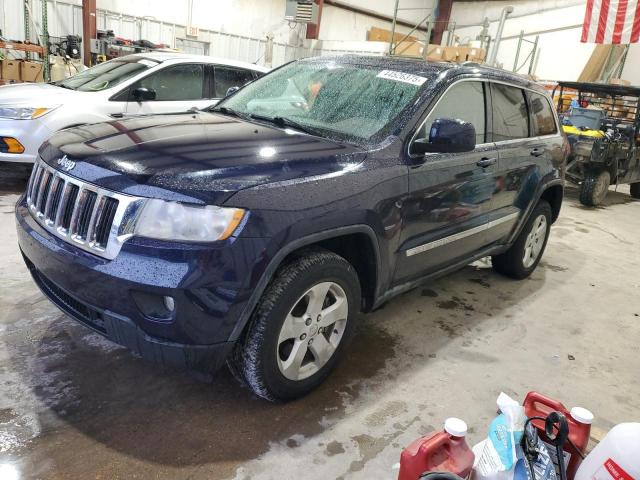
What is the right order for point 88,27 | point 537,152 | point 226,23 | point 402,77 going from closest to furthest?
point 402,77
point 537,152
point 88,27
point 226,23

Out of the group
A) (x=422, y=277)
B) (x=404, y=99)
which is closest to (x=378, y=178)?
(x=404, y=99)

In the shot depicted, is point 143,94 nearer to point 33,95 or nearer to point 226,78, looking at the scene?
point 33,95

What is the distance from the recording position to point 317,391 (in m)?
2.47

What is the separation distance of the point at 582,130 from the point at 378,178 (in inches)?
285

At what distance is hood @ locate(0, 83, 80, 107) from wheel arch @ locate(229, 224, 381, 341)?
4030mm

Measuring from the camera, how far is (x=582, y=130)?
820 centimetres

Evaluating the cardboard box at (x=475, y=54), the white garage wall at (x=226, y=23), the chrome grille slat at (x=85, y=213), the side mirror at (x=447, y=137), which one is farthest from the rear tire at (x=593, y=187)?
the white garage wall at (x=226, y=23)

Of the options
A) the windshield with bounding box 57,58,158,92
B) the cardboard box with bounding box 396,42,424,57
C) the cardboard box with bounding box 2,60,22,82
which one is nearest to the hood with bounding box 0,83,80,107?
the windshield with bounding box 57,58,158,92

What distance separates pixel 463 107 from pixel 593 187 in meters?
5.83

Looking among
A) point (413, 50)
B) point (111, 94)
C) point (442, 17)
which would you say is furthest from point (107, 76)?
point (442, 17)

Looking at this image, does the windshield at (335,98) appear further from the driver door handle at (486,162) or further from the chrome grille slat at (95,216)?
the chrome grille slat at (95,216)

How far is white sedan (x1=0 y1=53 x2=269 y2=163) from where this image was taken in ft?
15.9

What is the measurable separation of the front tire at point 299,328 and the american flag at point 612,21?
12721 millimetres

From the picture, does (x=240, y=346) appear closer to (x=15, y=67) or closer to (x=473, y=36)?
(x=15, y=67)
